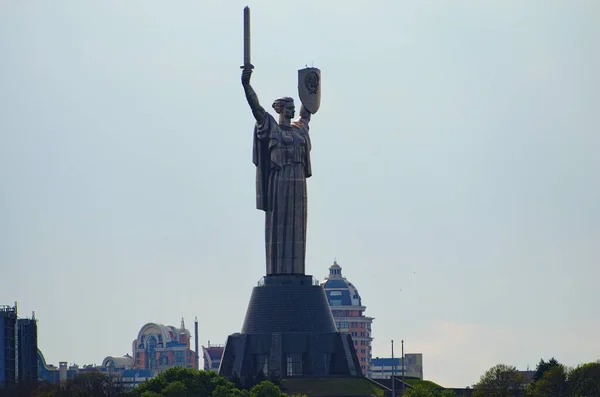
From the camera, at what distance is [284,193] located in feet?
412

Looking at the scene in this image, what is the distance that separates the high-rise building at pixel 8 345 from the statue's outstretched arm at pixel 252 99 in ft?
90.3

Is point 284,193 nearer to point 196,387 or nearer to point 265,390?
point 265,390

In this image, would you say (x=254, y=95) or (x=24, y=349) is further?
(x=24, y=349)

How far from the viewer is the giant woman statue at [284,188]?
411 ft

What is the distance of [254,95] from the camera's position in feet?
403

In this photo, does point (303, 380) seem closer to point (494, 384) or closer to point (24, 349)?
point (494, 384)

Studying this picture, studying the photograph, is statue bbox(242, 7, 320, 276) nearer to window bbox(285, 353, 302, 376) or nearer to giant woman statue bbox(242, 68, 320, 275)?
giant woman statue bbox(242, 68, 320, 275)

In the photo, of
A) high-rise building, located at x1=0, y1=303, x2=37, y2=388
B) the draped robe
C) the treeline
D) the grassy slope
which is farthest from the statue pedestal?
high-rise building, located at x1=0, y1=303, x2=37, y2=388

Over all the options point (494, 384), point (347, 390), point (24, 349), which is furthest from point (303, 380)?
point (24, 349)

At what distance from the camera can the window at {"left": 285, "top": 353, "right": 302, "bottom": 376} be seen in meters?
122

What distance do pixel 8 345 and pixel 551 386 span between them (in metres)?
41.6

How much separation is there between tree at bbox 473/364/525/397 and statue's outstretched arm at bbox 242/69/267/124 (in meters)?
22.2

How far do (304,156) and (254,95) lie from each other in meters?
6.09

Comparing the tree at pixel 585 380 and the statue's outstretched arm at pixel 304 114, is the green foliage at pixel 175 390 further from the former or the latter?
the tree at pixel 585 380
